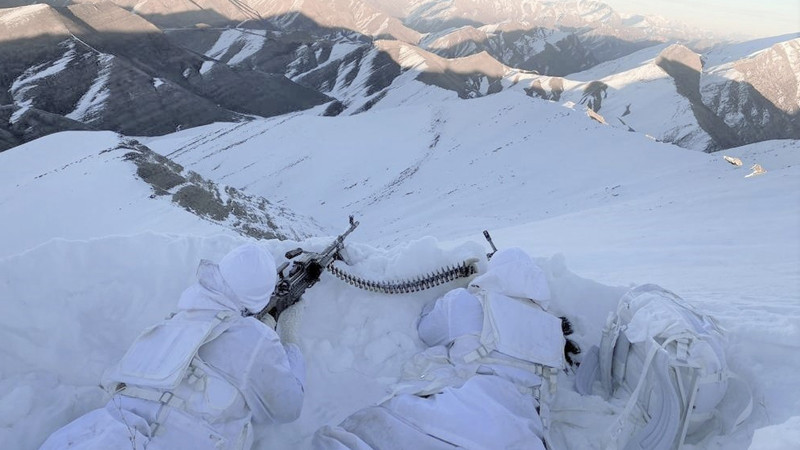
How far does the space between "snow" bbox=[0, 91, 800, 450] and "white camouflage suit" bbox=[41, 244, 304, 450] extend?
44 centimetres

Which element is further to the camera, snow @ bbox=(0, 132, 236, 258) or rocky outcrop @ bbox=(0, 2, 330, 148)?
rocky outcrop @ bbox=(0, 2, 330, 148)

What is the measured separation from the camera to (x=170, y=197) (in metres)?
10.3

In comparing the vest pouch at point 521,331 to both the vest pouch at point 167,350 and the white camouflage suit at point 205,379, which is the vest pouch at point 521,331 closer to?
the white camouflage suit at point 205,379

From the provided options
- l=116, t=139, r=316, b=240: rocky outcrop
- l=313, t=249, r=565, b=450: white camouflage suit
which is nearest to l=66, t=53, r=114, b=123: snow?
l=116, t=139, r=316, b=240: rocky outcrop

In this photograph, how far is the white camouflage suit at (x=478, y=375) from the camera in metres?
2.15

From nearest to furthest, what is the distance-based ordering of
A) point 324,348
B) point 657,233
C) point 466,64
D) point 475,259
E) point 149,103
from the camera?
point 324,348, point 475,259, point 657,233, point 149,103, point 466,64

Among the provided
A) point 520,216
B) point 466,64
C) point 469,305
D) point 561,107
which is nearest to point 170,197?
point 520,216

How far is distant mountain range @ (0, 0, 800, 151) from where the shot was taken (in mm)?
31859

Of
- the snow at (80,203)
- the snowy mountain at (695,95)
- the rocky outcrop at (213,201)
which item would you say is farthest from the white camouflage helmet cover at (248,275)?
the snowy mountain at (695,95)

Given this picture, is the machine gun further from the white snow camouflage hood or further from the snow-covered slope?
the snow-covered slope

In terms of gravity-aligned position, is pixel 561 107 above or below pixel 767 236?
below

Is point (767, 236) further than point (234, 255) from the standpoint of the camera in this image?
Yes

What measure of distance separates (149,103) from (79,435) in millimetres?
34919

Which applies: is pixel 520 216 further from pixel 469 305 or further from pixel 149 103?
pixel 149 103
